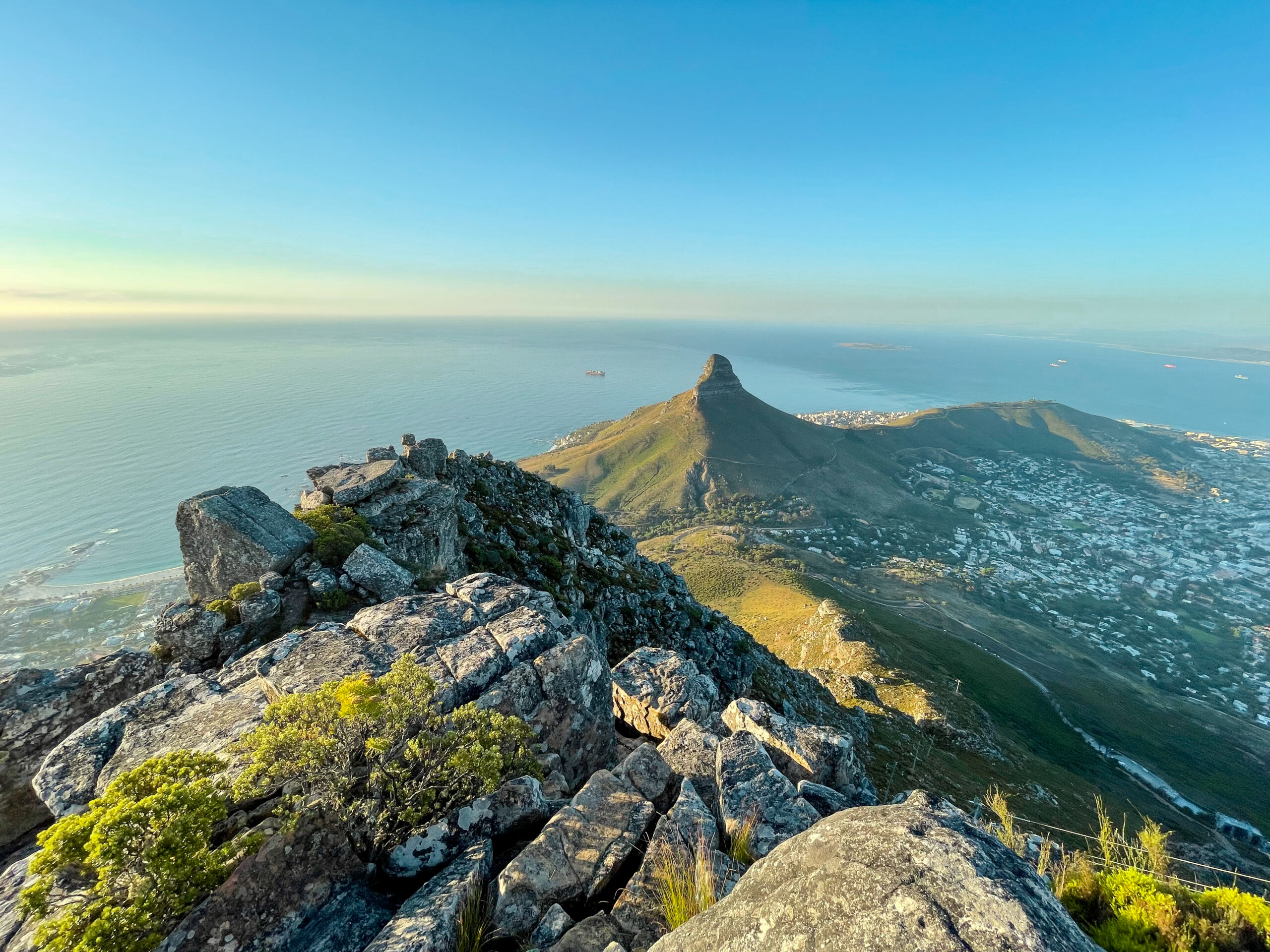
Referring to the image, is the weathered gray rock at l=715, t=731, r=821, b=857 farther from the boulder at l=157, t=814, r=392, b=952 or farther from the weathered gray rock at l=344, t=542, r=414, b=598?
the weathered gray rock at l=344, t=542, r=414, b=598

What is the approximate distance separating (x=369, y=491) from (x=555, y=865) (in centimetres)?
2251

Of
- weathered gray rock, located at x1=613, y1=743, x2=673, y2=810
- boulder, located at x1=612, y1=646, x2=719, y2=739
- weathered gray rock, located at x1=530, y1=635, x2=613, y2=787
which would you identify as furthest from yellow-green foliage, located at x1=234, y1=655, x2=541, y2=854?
boulder, located at x1=612, y1=646, x2=719, y2=739

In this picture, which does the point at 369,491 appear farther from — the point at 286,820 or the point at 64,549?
the point at 64,549

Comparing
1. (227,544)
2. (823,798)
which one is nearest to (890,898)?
(823,798)

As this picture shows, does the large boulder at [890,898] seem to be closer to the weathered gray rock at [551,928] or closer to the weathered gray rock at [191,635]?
the weathered gray rock at [551,928]

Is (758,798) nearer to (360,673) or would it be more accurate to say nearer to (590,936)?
(590,936)

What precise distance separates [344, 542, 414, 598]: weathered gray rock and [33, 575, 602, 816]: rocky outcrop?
11.0ft

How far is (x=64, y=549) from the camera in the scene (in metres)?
119

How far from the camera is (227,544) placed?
19.3 m

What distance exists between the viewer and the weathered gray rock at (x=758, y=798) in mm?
10492

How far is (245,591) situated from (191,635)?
196cm

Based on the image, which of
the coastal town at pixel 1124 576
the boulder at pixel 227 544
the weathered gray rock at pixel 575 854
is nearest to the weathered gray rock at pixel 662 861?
the weathered gray rock at pixel 575 854

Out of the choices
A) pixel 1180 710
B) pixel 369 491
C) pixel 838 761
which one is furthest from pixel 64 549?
pixel 1180 710

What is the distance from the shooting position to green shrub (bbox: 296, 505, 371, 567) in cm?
2075
